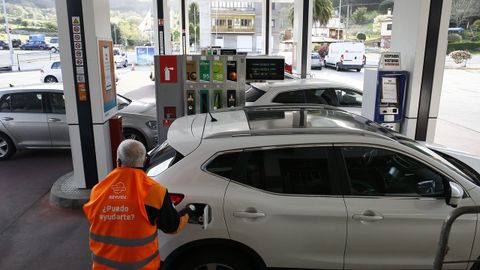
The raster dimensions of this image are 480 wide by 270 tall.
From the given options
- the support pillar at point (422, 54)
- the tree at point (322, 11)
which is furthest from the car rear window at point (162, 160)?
the tree at point (322, 11)

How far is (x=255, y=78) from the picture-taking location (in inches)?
248

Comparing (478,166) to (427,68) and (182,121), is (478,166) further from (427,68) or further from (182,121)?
(182,121)

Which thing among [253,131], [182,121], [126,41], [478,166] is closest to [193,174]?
[253,131]

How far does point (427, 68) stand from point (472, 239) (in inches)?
136

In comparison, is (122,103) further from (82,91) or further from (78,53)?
(78,53)

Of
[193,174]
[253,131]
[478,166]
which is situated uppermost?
[253,131]

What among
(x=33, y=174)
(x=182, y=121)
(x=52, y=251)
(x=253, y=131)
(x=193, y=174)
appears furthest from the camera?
(x=33, y=174)

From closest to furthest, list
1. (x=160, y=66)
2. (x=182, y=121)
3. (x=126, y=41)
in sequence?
(x=182, y=121)
(x=160, y=66)
(x=126, y=41)

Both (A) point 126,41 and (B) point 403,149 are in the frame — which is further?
(A) point 126,41

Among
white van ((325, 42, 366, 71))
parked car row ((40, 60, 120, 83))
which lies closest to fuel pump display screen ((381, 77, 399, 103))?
parked car row ((40, 60, 120, 83))

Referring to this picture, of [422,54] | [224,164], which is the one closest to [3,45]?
[422,54]

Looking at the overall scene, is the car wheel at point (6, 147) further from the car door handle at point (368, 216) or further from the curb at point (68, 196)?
the car door handle at point (368, 216)

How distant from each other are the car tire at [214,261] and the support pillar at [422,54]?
415 cm

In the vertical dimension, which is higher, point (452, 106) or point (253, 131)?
point (253, 131)
